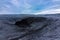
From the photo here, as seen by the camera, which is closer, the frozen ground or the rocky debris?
the frozen ground

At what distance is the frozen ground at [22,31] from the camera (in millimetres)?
1385

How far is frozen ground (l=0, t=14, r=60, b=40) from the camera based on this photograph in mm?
1385

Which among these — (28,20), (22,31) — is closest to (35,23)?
(28,20)

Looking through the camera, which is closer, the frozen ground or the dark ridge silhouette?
the frozen ground

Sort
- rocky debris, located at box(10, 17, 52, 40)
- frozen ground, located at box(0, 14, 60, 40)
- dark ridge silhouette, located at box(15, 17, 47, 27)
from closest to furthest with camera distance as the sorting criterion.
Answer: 1. frozen ground, located at box(0, 14, 60, 40)
2. rocky debris, located at box(10, 17, 52, 40)
3. dark ridge silhouette, located at box(15, 17, 47, 27)

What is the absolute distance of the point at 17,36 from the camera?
4.64 ft

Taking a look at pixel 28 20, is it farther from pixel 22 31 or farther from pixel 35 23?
pixel 22 31

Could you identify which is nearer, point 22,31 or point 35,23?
point 22,31

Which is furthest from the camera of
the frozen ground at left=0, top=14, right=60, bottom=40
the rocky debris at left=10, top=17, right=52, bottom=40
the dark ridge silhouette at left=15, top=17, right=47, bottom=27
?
the dark ridge silhouette at left=15, top=17, right=47, bottom=27

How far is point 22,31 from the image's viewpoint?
1531 millimetres

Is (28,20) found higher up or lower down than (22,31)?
higher up

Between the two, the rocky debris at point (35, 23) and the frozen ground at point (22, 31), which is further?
the rocky debris at point (35, 23)

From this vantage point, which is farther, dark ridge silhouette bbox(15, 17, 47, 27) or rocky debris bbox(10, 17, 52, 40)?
dark ridge silhouette bbox(15, 17, 47, 27)

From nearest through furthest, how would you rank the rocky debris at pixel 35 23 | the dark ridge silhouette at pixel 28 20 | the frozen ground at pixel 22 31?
the frozen ground at pixel 22 31 → the rocky debris at pixel 35 23 → the dark ridge silhouette at pixel 28 20
